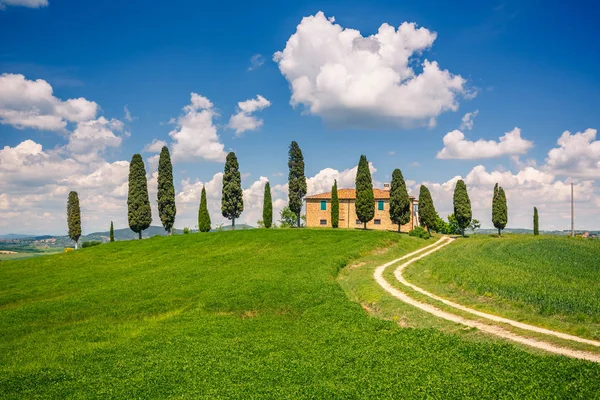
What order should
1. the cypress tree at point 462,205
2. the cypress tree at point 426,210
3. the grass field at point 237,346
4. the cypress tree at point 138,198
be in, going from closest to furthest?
the grass field at point 237,346
the cypress tree at point 138,198
the cypress tree at point 426,210
the cypress tree at point 462,205

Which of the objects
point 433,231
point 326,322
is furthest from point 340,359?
point 433,231

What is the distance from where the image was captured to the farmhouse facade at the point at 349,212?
8175 cm

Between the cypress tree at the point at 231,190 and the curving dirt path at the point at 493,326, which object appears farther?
the cypress tree at the point at 231,190

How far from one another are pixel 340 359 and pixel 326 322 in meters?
6.52

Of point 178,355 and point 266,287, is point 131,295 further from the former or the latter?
point 178,355

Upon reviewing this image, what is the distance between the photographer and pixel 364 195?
72000 millimetres

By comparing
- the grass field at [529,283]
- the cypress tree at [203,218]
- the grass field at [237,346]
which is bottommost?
the grass field at [237,346]

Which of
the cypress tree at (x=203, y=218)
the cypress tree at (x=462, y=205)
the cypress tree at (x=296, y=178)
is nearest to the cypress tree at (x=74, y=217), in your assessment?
the cypress tree at (x=203, y=218)

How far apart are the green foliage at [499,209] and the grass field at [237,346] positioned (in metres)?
51.1

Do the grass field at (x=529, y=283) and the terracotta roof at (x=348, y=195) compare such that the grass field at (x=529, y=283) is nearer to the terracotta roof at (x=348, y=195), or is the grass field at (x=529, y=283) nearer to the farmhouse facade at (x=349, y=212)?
the farmhouse facade at (x=349, y=212)

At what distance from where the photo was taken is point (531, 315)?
2045 cm

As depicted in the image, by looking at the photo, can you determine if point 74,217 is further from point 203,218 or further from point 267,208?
point 267,208

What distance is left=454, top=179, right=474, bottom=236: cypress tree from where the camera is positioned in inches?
3123

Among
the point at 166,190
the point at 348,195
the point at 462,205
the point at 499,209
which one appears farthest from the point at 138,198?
the point at 499,209
